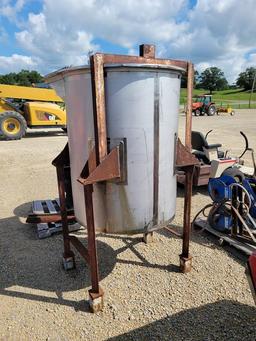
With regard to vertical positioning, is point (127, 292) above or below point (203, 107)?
below

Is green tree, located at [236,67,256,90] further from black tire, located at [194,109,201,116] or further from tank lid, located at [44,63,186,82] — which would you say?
tank lid, located at [44,63,186,82]

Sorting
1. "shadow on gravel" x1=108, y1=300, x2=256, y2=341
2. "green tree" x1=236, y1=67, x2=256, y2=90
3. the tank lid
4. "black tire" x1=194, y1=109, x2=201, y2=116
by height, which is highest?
"green tree" x1=236, y1=67, x2=256, y2=90

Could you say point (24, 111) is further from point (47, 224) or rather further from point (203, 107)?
point (203, 107)

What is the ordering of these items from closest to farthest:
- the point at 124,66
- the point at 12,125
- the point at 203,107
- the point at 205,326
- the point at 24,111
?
the point at 124,66, the point at 205,326, the point at 12,125, the point at 24,111, the point at 203,107

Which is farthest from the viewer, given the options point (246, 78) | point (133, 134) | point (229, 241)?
point (246, 78)

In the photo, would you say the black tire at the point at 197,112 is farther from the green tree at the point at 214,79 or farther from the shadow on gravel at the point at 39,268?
the green tree at the point at 214,79

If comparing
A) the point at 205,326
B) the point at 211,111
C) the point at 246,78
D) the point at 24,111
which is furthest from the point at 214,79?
the point at 205,326

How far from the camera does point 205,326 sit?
223 cm

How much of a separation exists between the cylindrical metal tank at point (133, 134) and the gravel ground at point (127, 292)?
0.72 meters

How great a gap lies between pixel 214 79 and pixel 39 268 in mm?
98001

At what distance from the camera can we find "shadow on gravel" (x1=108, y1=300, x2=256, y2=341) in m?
2.14

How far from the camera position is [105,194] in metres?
2.25

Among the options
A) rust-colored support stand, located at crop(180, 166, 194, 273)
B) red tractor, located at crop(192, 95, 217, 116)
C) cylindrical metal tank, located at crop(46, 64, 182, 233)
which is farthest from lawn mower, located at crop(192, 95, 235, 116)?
cylindrical metal tank, located at crop(46, 64, 182, 233)

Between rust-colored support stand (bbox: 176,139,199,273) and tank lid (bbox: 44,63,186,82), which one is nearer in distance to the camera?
tank lid (bbox: 44,63,186,82)
